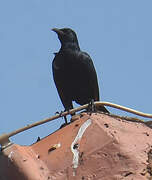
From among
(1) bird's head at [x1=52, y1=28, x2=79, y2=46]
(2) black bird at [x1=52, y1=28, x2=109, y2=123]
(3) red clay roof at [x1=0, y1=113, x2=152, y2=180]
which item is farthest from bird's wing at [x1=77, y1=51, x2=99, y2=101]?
(3) red clay roof at [x1=0, y1=113, x2=152, y2=180]

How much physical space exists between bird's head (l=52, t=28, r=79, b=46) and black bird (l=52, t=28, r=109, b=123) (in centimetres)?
42

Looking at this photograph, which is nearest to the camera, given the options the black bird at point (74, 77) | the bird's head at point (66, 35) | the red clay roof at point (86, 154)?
the red clay roof at point (86, 154)

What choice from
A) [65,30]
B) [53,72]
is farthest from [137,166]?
[65,30]

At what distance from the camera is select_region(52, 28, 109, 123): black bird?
23.8ft

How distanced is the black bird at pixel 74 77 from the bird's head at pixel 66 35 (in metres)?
0.42

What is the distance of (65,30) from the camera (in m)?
8.16

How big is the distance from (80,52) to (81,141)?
4657 mm

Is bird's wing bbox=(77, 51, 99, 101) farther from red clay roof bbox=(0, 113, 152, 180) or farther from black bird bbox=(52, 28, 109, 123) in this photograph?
red clay roof bbox=(0, 113, 152, 180)

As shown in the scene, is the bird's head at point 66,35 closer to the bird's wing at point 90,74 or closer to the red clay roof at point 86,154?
the bird's wing at point 90,74

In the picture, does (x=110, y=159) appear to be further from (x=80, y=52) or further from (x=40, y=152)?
(x=80, y=52)

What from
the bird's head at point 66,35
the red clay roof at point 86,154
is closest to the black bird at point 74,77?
the bird's head at point 66,35

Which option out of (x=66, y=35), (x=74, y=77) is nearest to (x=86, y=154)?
(x=74, y=77)

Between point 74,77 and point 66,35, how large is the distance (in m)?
1.01

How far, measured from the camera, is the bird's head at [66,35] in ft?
26.1
